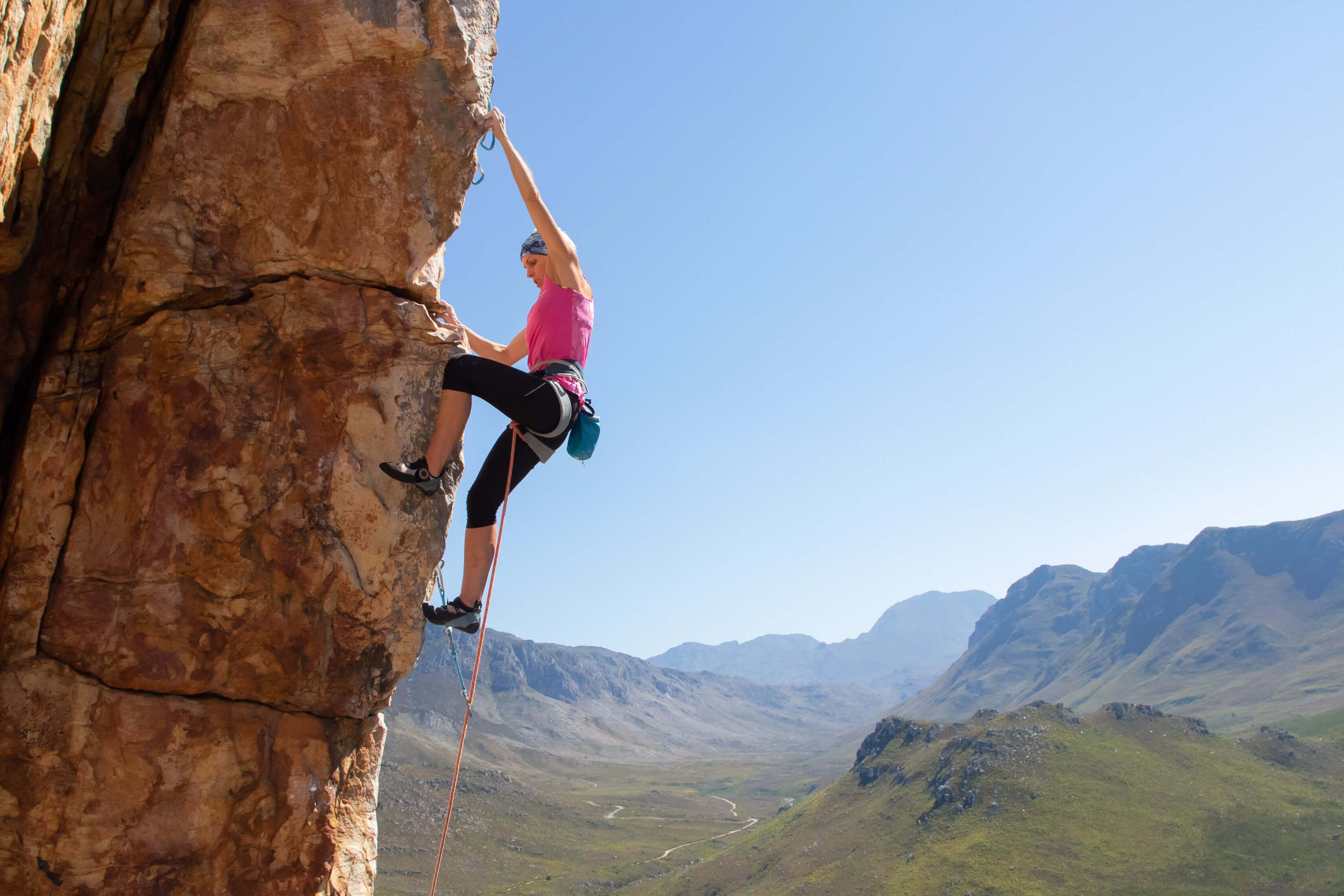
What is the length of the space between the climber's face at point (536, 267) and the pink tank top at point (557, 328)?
0.29 meters

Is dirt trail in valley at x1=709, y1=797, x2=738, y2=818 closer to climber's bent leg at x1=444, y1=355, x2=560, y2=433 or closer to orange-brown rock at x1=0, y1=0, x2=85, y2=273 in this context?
climber's bent leg at x1=444, y1=355, x2=560, y2=433

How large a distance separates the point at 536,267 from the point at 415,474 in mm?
2111

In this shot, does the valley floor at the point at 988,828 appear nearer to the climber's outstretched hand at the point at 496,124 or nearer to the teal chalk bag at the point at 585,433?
the teal chalk bag at the point at 585,433

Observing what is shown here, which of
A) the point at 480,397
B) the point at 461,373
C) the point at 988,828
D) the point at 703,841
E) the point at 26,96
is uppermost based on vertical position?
the point at 26,96

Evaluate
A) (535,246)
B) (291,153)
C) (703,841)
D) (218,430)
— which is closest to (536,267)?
(535,246)

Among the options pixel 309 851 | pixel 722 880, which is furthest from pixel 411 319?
pixel 722 880

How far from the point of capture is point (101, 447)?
5.81 meters

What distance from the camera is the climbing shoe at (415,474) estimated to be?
5965mm


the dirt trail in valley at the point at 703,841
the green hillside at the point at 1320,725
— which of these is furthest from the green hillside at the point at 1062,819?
the dirt trail in valley at the point at 703,841

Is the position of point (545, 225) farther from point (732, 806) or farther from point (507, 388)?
point (732, 806)

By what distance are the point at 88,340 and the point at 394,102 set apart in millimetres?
2901

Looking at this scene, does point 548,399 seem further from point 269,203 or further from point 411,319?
point 269,203

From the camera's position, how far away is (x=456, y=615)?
6438mm

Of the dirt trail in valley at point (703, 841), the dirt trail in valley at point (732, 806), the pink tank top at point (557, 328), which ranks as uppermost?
the pink tank top at point (557, 328)
